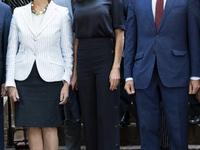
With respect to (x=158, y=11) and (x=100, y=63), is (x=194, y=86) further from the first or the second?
(x=100, y=63)

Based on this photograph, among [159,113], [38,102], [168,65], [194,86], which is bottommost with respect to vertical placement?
[159,113]

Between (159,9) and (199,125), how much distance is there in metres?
1.91

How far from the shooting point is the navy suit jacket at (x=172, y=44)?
10.6 ft

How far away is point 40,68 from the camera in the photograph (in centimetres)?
349

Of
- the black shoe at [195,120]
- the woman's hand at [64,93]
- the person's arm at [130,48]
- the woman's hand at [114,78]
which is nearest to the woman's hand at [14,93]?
the woman's hand at [64,93]

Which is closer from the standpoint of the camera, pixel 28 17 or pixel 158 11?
pixel 158 11

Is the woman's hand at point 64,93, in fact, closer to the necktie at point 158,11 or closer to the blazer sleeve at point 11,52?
the blazer sleeve at point 11,52

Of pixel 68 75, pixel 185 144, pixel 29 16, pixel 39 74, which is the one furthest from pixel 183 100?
pixel 29 16

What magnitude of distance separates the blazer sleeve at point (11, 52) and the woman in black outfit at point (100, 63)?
546mm

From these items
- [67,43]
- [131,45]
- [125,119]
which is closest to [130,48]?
[131,45]

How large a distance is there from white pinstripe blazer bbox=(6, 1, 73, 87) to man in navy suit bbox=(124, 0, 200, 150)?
2.11 ft

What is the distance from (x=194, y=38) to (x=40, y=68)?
126 centimetres

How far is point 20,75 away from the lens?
353 centimetres

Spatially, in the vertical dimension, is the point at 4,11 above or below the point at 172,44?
above
